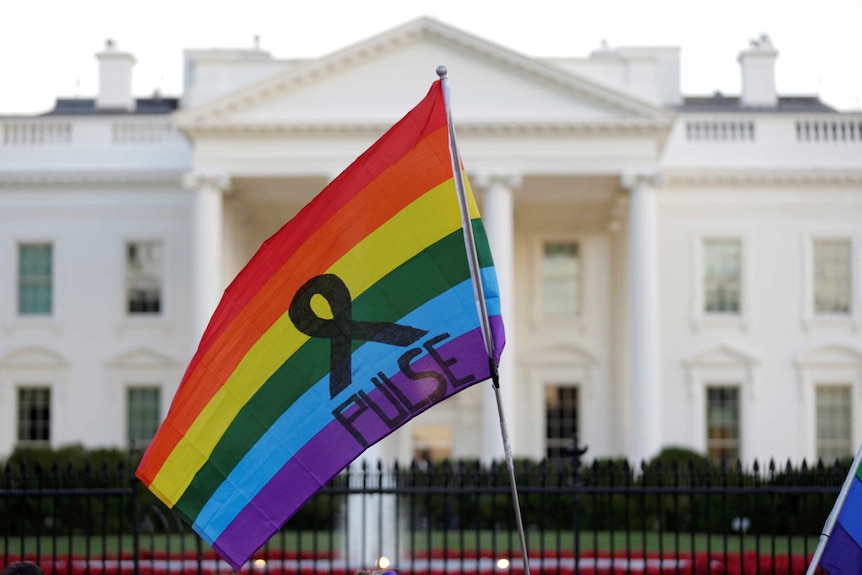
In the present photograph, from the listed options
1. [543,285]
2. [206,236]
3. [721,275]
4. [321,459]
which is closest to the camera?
[321,459]

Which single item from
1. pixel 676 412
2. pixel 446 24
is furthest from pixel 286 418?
pixel 676 412

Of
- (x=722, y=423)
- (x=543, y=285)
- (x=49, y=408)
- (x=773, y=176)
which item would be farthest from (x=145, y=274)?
(x=773, y=176)

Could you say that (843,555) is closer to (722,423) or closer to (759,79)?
(722,423)

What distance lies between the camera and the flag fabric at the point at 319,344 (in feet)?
22.7

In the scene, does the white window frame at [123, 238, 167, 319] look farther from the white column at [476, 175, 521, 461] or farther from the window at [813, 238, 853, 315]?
the window at [813, 238, 853, 315]

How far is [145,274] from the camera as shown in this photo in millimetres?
35719

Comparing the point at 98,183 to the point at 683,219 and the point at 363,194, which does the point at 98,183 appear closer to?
the point at 683,219

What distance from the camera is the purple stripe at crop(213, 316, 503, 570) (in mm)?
6852

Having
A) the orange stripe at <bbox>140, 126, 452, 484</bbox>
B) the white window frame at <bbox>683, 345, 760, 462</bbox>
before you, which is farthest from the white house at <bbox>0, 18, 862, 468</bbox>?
the orange stripe at <bbox>140, 126, 452, 484</bbox>

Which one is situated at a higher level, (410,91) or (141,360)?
(410,91)

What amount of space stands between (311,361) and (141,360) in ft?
Result: 96.2

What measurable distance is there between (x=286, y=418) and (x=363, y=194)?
1211 millimetres

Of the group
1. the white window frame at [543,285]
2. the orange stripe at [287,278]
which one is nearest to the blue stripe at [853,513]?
the orange stripe at [287,278]

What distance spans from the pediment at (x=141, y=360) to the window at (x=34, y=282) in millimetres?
2223
